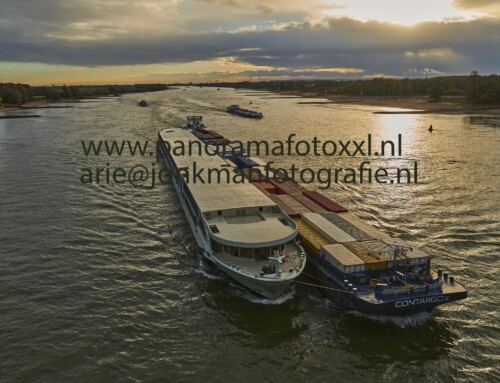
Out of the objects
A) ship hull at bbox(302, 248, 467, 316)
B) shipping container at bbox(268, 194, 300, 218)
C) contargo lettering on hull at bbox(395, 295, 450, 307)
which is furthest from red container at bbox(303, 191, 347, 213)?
contargo lettering on hull at bbox(395, 295, 450, 307)

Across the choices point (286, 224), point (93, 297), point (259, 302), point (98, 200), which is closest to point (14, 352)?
point (93, 297)

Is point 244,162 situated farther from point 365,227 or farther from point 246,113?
point 246,113

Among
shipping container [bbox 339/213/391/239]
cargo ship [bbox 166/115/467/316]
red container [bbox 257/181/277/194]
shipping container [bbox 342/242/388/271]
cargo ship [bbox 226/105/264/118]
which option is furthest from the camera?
cargo ship [bbox 226/105/264/118]

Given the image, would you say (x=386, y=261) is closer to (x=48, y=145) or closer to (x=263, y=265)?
(x=263, y=265)

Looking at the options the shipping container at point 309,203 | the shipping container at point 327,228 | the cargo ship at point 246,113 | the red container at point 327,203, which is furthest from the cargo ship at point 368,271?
the cargo ship at point 246,113

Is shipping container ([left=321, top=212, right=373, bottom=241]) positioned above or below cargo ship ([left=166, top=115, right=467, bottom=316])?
above

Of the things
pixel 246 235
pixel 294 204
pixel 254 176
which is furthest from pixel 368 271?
pixel 254 176

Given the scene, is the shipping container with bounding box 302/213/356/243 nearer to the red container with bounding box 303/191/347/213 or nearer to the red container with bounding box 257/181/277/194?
the red container with bounding box 303/191/347/213
